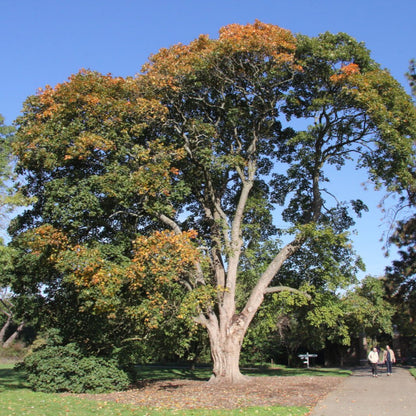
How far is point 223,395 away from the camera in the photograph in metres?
11.9

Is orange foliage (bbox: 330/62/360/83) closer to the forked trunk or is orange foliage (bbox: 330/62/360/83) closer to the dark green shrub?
the forked trunk

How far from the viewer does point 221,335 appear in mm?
15438

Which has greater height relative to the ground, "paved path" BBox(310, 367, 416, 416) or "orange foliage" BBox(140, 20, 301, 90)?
"orange foliage" BBox(140, 20, 301, 90)

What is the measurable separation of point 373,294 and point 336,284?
8.37 metres

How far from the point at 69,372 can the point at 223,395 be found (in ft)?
17.1

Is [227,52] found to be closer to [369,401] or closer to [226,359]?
[226,359]

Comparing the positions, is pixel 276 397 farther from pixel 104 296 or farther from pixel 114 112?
pixel 114 112

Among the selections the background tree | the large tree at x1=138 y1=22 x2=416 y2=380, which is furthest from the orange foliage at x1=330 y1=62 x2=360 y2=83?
the background tree

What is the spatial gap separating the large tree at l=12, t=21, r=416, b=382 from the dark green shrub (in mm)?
2119

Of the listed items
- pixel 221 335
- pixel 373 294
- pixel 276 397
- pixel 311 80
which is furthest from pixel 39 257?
pixel 373 294

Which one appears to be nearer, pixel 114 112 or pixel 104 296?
pixel 104 296

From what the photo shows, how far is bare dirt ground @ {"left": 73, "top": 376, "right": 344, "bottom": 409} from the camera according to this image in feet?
33.8

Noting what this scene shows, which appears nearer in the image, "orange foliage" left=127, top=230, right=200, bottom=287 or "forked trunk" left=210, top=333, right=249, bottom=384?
"orange foliage" left=127, top=230, right=200, bottom=287

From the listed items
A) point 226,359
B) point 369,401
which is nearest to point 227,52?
point 226,359
